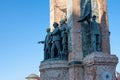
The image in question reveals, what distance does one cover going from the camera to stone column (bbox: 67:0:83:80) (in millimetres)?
15320

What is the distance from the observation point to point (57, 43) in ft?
54.2

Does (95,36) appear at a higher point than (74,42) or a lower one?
higher

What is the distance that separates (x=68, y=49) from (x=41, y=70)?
5.88 feet

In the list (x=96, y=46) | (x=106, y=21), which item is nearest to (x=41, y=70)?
(x=96, y=46)

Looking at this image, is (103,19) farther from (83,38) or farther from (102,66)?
(102,66)

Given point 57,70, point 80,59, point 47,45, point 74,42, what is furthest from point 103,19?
point 57,70

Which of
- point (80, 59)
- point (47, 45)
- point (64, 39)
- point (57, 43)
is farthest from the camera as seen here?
point (47, 45)

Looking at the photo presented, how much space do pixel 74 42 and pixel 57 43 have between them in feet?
3.49

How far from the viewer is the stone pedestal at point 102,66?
14273mm

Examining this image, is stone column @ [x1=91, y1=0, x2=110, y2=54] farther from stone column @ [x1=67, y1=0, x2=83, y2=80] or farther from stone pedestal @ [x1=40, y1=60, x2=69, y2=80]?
stone pedestal @ [x1=40, y1=60, x2=69, y2=80]

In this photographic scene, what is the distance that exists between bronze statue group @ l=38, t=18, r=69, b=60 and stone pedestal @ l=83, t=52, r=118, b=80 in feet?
6.92

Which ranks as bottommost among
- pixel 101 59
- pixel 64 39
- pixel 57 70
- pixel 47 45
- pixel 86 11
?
pixel 57 70

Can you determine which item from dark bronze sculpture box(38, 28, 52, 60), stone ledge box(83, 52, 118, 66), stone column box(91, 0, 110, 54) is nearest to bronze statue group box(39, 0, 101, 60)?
dark bronze sculpture box(38, 28, 52, 60)

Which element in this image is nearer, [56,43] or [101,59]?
[101,59]
